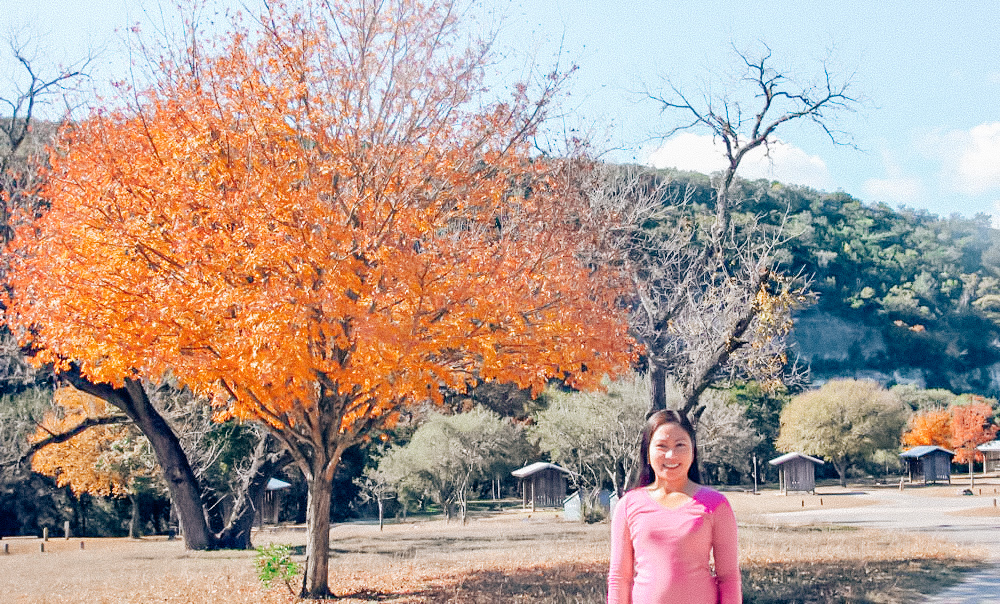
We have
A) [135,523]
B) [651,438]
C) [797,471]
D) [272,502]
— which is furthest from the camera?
[797,471]

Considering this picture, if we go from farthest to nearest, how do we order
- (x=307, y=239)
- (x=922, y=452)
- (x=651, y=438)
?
(x=922, y=452)
(x=307, y=239)
(x=651, y=438)

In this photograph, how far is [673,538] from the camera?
11.0 feet

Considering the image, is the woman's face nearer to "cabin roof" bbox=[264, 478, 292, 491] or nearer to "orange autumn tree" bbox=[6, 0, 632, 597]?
"orange autumn tree" bbox=[6, 0, 632, 597]

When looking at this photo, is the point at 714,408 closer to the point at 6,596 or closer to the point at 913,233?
the point at 6,596

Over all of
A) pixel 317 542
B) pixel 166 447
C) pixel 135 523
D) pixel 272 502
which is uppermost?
pixel 166 447

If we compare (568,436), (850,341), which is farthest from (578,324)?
(850,341)

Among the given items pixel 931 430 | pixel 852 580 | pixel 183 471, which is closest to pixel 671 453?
pixel 852 580

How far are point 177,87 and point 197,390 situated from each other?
4.29 meters

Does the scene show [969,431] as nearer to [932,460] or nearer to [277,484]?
[932,460]

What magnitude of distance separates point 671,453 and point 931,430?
88092 millimetres

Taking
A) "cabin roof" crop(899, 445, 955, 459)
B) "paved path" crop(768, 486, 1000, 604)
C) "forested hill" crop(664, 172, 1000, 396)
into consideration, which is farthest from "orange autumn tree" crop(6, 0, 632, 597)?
"forested hill" crop(664, 172, 1000, 396)

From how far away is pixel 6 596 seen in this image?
13.6m

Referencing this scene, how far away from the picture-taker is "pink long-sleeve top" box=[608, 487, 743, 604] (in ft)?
10.9

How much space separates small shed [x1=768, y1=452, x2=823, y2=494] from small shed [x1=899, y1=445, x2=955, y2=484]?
1416 cm
